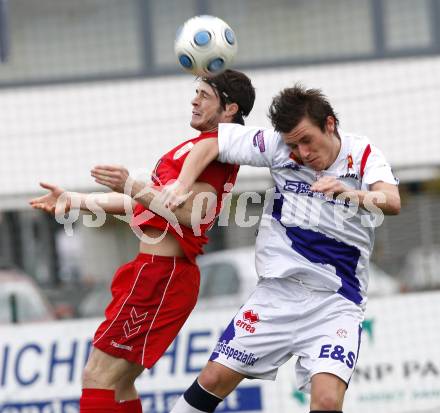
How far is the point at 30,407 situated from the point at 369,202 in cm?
448

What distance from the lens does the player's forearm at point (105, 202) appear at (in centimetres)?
567

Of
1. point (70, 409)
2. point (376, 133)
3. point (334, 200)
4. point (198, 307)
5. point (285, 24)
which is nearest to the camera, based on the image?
point (334, 200)

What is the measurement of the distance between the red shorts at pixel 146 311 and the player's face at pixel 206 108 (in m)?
0.70

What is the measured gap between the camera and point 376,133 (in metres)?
13.8

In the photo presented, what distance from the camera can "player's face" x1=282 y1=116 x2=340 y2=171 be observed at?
512 centimetres

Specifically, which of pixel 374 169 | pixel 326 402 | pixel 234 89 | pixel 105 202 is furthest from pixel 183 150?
pixel 326 402

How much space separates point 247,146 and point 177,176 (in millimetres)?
426

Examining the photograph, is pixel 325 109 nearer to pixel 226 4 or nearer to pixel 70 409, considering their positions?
pixel 70 409

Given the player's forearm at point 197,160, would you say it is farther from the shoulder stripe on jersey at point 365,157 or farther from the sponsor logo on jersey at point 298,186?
the shoulder stripe on jersey at point 365,157

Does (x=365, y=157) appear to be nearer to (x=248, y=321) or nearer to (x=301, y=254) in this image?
(x=301, y=254)

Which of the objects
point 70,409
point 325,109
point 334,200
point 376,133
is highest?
point 325,109

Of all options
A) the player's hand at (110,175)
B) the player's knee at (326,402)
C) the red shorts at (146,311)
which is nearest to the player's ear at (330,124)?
the player's hand at (110,175)

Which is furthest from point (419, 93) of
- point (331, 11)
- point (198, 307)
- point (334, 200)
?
point (334, 200)

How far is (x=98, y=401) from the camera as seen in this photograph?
5586 millimetres
